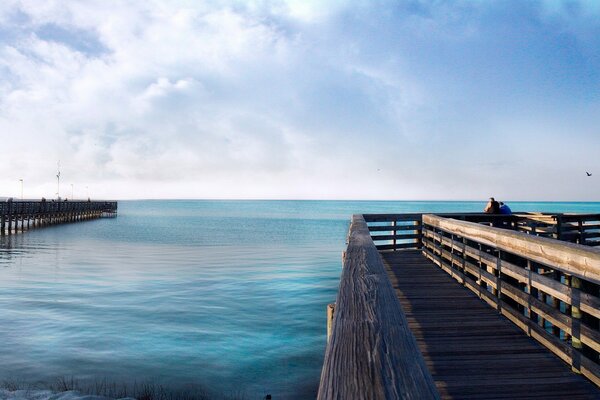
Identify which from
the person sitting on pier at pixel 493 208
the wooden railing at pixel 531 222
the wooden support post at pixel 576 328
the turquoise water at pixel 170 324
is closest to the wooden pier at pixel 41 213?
the turquoise water at pixel 170 324

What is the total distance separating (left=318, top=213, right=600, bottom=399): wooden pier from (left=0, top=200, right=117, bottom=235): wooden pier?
48488mm

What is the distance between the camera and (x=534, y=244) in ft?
15.0

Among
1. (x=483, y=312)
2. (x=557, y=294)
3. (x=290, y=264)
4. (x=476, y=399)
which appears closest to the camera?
(x=476, y=399)

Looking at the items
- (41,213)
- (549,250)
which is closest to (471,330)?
(549,250)

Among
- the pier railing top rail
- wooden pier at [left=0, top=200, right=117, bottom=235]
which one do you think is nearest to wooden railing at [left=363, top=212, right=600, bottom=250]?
wooden pier at [left=0, top=200, right=117, bottom=235]

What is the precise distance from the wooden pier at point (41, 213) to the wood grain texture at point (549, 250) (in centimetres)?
4891

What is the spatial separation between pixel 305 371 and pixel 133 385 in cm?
348

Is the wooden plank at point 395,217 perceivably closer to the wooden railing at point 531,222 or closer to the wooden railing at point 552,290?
→ the wooden railing at point 531,222

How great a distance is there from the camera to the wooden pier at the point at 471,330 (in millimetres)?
1684

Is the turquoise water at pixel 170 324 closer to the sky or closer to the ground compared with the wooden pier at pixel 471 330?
closer to the ground

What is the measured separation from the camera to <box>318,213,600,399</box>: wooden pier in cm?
168

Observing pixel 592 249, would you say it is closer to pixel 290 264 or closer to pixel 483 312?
pixel 483 312

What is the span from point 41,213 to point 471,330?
61.0m

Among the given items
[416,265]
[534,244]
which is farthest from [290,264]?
[534,244]
